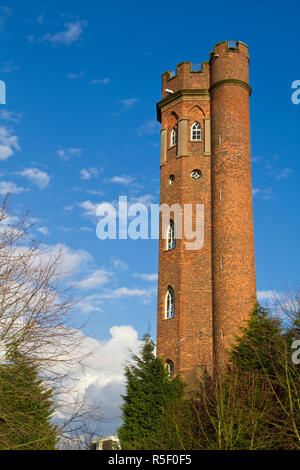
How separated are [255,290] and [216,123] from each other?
383 inches

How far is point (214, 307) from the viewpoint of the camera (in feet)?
90.7

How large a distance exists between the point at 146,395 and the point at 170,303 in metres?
6.13

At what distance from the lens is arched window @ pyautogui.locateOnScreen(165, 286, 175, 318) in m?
28.8

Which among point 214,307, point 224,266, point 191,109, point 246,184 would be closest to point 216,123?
point 191,109

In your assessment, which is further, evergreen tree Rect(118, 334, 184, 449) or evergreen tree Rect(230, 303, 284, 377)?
evergreen tree Rect(118, 334, 184, 449)

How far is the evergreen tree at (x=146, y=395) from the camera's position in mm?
23266

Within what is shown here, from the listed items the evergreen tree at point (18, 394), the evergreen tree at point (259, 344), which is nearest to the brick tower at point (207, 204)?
the evergreen tree at point (259, 344)

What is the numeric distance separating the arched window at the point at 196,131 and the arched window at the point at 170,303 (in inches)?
349

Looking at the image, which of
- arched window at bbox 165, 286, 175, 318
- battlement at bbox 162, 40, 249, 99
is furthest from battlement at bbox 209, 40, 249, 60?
arched window at bbox 165, 286, 175, 318

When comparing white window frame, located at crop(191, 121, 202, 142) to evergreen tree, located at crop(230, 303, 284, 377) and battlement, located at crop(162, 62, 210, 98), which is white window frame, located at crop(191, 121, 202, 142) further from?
evergreen tree, located at crop(230, 303, 284, 377)

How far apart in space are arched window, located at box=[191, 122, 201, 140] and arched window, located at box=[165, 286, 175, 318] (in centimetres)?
887

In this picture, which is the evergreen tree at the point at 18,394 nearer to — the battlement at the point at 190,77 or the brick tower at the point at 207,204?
the brick tower at the point at 207,204
